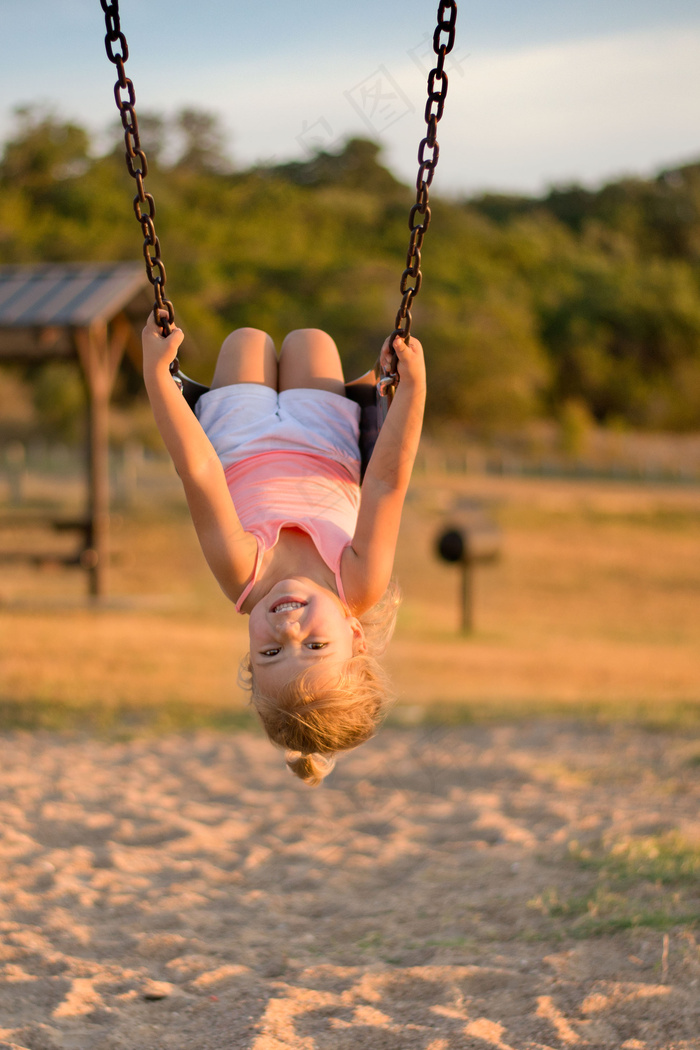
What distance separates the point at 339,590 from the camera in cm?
248

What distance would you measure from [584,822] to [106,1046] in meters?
2.04

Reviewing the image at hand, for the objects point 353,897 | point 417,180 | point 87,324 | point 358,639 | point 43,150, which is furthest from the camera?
point 43,150

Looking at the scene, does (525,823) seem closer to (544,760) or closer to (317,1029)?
(544,760)

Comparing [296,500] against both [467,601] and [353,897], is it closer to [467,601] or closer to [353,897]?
[353,897]

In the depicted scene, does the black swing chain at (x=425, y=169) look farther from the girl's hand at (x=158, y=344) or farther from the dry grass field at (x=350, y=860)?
the dry grass field at (x=350, y=860)

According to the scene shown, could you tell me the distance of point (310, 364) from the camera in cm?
287

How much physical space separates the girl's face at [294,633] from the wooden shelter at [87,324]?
20.4 feet

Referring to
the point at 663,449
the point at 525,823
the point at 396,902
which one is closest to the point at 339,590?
the point at 396,902

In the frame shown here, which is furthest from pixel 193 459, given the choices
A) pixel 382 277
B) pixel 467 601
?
pixel 382 277

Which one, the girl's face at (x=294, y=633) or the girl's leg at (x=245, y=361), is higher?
the girl's leg at (x=245, y=361)

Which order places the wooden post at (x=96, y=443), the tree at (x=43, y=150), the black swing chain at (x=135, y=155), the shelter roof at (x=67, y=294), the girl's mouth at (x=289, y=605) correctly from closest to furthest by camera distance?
the black swing chain at (x=135, y=155)
the girl's mouth at (x=289, y=605)
the shelter roof at (x=67, y=294)
the wooden post at (x=96, y=443)
the tree at (x=43, y=150)

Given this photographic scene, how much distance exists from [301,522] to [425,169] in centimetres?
88

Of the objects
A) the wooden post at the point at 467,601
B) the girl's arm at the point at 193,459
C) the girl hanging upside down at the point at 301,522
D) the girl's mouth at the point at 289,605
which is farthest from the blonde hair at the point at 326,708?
the wooden post at the point at 467,601

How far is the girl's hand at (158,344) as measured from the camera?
233 centimetres
